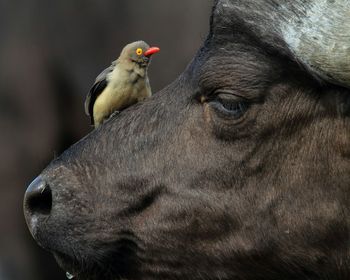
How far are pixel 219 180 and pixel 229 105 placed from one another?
0.24m

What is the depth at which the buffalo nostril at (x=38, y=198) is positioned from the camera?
4.04m

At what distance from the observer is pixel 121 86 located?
4816 millimetres

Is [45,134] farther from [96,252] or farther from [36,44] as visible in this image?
[96,252]

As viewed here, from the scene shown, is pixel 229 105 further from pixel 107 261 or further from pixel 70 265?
pixel 70 265

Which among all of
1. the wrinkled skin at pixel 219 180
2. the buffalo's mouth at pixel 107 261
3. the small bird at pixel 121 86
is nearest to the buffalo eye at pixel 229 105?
the wrinkled skin at pixel 219 180

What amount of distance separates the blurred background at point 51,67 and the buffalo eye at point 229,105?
3.64 metres

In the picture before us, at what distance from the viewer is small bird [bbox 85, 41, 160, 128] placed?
187 inches

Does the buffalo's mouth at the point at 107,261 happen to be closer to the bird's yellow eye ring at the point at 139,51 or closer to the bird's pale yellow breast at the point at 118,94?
the bird's pale yellow breast at the point at 118,94

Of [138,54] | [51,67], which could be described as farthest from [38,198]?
[51,67]

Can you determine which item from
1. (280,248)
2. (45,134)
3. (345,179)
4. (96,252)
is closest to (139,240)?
(96,252)

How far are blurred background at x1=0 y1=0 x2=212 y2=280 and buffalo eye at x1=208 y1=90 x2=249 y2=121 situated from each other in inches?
143

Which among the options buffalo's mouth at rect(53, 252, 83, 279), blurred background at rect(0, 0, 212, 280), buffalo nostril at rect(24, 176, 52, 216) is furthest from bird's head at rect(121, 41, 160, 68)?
blurred background at rect(0, 0, 212, 280)

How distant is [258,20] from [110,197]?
771mm

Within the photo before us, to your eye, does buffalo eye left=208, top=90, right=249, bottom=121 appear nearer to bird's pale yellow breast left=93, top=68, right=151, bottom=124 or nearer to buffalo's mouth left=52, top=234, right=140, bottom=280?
buffalo's mouth left=52, top=234, right=140, bottom=280
